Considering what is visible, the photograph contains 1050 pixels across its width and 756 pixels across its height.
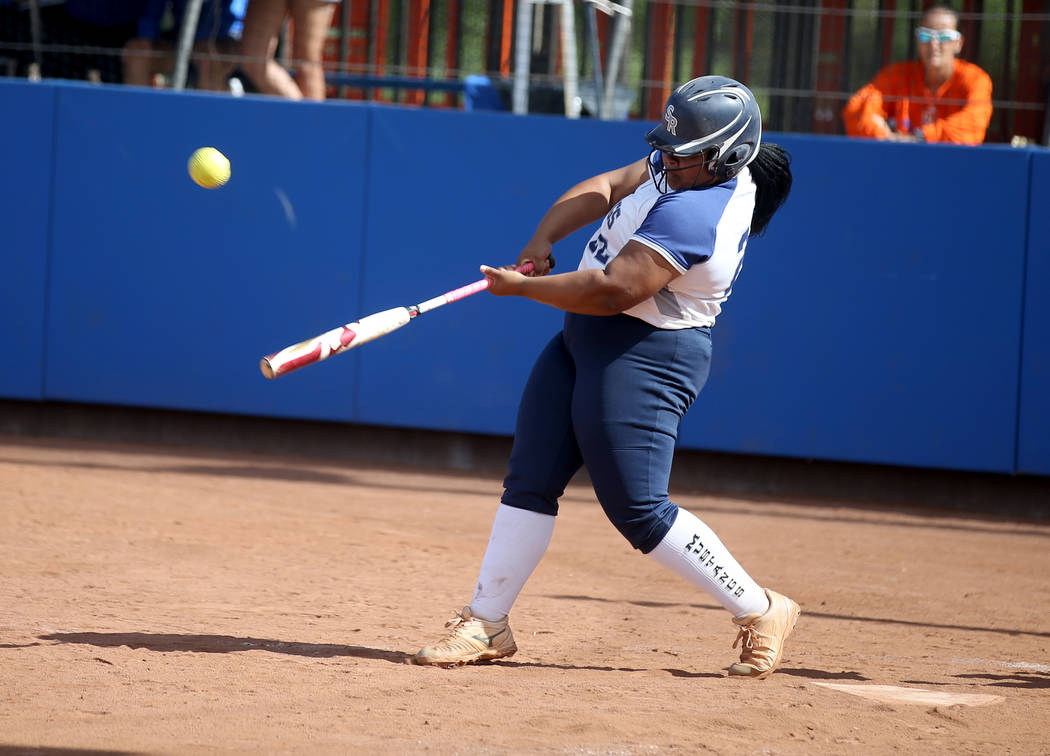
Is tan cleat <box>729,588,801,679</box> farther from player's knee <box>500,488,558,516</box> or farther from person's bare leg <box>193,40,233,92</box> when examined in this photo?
person's bare leg <box>193,40,233,92</box>

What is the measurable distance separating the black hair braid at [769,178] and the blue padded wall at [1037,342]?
13.8ft

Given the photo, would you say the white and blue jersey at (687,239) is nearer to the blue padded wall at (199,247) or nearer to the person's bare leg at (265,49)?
the blue padded wall at (199,247)

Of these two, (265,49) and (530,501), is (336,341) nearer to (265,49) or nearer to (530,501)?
(530,501)

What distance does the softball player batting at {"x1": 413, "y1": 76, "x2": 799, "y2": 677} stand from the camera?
3.56 meters

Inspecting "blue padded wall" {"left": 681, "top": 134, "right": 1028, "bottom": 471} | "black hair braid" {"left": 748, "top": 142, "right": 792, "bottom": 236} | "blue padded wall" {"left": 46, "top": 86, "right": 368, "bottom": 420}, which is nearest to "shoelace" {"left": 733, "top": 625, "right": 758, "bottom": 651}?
"black hair braid" {"left": 748, "top": 142, "right": 792, "bottom": 236}

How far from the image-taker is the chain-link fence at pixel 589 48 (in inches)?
337

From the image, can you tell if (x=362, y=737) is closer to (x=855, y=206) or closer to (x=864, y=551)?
(x=864, y=551)

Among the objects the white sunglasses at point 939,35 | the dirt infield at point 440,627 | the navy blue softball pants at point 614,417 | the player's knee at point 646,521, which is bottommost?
the dirt infield at point 440,627

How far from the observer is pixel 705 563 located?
3793mm

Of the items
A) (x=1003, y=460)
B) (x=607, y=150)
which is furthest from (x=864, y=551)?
(x=607, y=150)

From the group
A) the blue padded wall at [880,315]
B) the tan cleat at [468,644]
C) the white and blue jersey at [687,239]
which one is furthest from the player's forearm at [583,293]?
the blue padded wall at [880,315]

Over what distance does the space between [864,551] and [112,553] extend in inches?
147

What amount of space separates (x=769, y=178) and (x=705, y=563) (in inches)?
48.0

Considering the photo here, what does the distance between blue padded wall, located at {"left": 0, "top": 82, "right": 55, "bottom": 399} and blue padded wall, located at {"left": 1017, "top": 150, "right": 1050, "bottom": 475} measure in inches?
245
